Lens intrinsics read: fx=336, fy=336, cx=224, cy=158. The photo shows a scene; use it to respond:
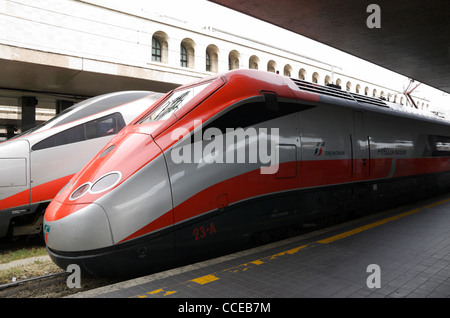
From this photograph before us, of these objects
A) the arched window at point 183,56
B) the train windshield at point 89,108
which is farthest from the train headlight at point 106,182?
the arched window at point 183,56

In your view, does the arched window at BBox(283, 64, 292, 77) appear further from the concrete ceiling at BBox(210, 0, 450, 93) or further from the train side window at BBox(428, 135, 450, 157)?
the concrete ceiling at BBox(210, 0, 450, 93)

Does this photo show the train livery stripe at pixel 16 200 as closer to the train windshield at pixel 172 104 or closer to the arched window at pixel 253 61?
the train windshield at pixel 172 104

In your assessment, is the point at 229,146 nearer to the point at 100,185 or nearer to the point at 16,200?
the point at 100,185

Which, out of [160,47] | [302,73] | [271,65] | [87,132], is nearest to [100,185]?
[87,132]

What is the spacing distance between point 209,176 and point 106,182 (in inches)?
48.0

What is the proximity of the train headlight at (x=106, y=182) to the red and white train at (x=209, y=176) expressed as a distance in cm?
1

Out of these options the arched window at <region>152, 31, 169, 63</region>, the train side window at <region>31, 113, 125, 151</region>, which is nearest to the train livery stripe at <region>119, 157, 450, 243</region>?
the train side window at <region>31, 113, 125, 151</region>

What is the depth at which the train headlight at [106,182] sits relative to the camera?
12.2ft

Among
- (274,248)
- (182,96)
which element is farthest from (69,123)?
(274,248)

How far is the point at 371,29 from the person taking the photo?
7191 mm

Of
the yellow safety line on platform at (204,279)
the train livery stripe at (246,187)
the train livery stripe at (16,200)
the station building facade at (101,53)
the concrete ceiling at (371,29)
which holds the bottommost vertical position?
the yellow safety line on platform at (204,279)

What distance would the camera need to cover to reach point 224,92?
449 centimetres

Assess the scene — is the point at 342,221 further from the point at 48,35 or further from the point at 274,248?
the point at 48,35

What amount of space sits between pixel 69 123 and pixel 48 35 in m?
13.1
